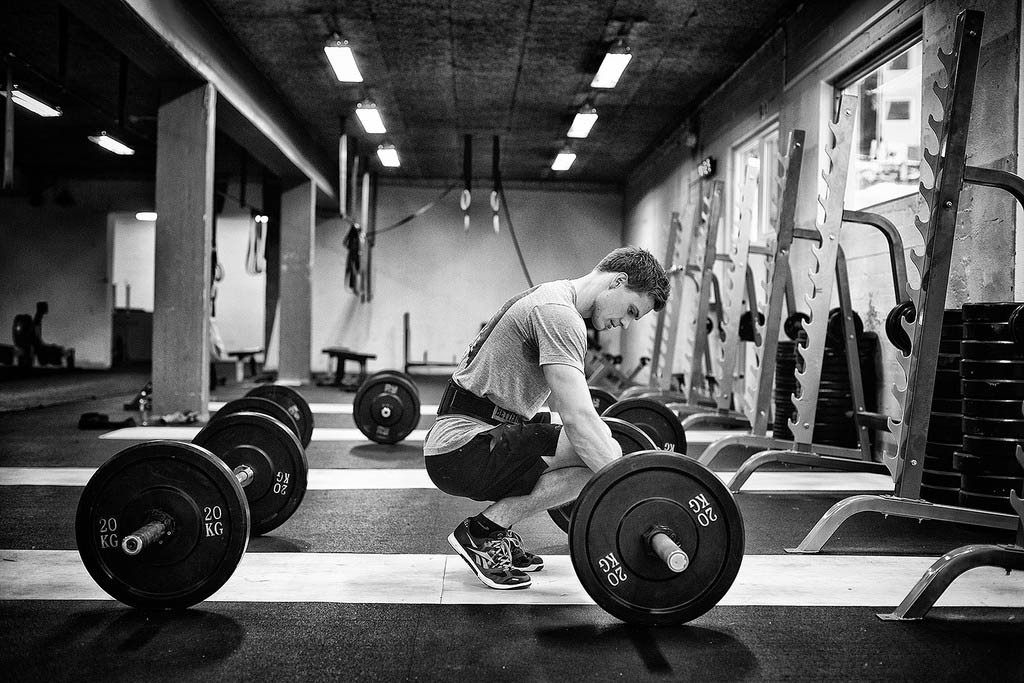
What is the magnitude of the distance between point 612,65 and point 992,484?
14.6 feet

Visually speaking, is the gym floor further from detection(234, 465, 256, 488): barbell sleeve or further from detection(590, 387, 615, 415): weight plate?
detection(590, 387, 615, 415): weight plate

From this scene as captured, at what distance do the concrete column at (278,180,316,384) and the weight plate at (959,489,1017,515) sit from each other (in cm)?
785

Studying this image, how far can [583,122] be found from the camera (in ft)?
26.0

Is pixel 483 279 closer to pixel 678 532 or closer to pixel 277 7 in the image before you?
pixel 277 7

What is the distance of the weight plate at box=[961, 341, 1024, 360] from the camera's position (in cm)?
256

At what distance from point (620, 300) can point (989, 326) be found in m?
1.46

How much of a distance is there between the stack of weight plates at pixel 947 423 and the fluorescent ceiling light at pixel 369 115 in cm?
564

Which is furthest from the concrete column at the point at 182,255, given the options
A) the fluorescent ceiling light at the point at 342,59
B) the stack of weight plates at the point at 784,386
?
the stack of weight plates at the point at 784,386

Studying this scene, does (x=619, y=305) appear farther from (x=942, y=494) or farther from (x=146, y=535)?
(x=942, y=494)

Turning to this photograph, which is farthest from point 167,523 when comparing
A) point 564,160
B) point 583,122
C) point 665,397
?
point 564,160

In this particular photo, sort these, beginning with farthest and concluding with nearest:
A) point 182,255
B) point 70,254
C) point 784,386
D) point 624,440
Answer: point 70,254
point 182,255
point 784,386
point 624,440

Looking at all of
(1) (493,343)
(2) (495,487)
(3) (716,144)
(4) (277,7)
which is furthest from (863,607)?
(3) (716,144)

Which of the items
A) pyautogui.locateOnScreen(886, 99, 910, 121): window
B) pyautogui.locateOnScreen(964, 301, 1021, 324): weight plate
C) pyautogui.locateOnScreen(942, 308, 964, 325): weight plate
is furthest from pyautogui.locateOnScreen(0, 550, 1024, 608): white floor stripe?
pyautogui.locateOnScreen(886, 99, 910, 121): window

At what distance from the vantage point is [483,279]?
38.1 feet
